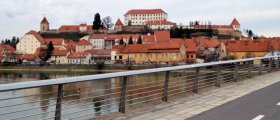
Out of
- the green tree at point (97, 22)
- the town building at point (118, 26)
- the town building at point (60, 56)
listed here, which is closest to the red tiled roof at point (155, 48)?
the town building at point (60, 56)

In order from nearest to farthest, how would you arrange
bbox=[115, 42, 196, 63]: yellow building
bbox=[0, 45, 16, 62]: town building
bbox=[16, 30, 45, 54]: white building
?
1. bbox=[115, 42, 196, 63]: yellow building
2. bbox=[0, 45, 16, 62]: town building
3. bbox=[16, 30, 45, 54]: white building

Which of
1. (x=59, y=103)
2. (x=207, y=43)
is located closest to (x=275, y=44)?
(x=207, y=43)

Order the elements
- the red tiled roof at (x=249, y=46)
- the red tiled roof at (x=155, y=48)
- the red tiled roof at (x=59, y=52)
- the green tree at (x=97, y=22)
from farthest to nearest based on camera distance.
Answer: the green tree at (x=97, y=22), the red tiled roof at (x=59, y=52), the red tiled roof at (x=155, y=48), the red tiled roof at (x=249, y=46)

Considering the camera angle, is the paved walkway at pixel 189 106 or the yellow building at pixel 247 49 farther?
the yellow building at pixel 247 49

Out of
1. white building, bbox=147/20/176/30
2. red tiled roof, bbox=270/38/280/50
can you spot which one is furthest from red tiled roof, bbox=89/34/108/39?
red tiled roof, bbox=270/38/280/50

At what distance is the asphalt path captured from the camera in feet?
28.6

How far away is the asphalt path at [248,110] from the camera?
8.71 meters

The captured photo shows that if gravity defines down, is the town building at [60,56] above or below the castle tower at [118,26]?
below

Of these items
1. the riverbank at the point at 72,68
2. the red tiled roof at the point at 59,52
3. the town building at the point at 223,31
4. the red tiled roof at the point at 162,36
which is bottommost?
the riverbank at the point at 72,68

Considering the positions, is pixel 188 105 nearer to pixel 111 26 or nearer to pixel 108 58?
pixel 108 58

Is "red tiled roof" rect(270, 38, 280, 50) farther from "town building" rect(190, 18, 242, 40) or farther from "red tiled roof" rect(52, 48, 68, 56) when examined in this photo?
"red tiled roof" rect(52, 48, 68, 56)

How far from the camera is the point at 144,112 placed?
952 cm

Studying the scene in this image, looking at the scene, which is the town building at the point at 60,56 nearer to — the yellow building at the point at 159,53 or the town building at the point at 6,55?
the town building at the point at 6,55

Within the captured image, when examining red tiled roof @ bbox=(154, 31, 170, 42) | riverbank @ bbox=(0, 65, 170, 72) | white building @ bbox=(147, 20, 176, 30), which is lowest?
riverbank @ bbox=(0, 65, 170, 72)
